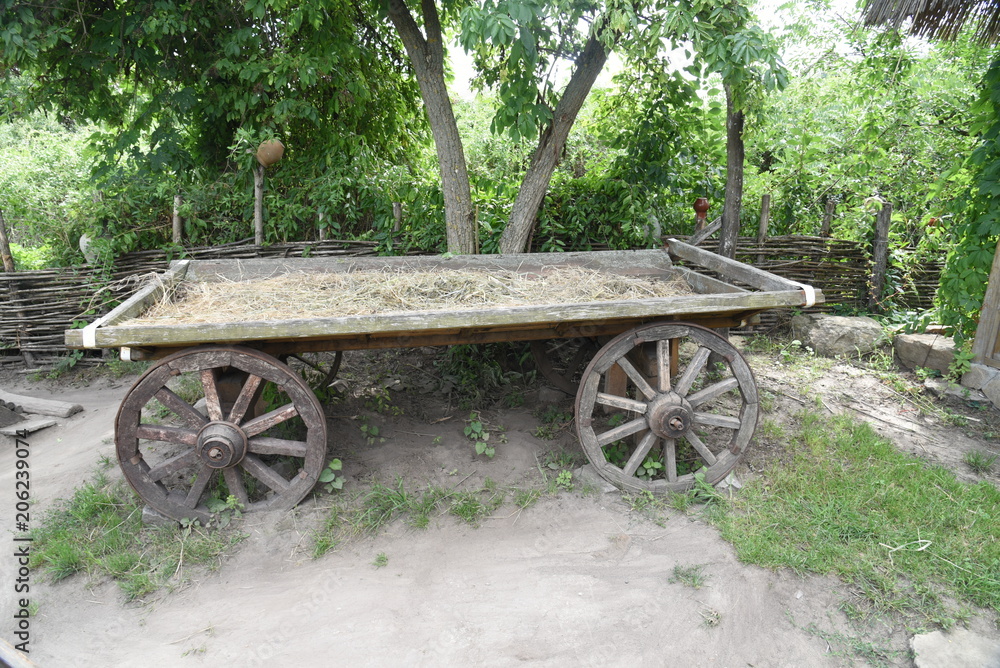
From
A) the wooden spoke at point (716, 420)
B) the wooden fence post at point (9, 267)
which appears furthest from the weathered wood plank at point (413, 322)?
the wooden fence post at point (9, 267)

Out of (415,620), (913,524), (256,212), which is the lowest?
(415,620)

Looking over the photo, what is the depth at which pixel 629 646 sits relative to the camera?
2.39 meters

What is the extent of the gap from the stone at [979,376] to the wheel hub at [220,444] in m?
5.14

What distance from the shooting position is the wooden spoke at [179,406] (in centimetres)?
292

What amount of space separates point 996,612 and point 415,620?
2.48 metres

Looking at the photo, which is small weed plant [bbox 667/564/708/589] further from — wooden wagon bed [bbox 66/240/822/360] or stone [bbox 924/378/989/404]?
stone [bbox 924/378/989/404]

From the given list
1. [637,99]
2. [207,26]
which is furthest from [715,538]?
[207,26]

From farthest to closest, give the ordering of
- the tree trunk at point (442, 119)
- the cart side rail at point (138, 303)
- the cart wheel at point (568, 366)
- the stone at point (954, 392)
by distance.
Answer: the tree trunk at point (442, 119)
the stone at point (954, 392)
the cart wheel at point (568, 366)
the cart side rail at point (138, 303)

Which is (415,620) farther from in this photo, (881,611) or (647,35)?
(647,35)

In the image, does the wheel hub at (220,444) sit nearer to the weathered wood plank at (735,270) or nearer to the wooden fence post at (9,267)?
the weathered wood plank at (735,270)

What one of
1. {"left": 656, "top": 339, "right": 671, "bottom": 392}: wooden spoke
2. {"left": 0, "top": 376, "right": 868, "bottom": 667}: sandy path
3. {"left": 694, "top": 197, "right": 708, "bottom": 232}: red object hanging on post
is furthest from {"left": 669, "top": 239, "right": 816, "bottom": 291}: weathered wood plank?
{"left": 0, "top": 376, "right": 868, "bottom": 667}: sandy path

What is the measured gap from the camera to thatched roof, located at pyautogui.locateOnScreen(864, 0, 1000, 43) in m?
3.82

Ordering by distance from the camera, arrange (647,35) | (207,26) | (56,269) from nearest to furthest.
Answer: (647,35) → (207,26) → (56,269)

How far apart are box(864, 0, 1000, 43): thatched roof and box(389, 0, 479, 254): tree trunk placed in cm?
308
